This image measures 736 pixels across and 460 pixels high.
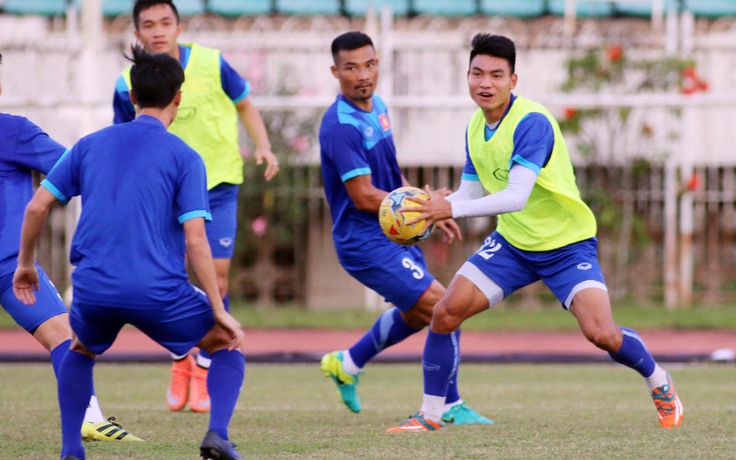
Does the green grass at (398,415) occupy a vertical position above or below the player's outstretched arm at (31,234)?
below

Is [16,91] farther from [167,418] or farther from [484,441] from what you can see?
[484,441]

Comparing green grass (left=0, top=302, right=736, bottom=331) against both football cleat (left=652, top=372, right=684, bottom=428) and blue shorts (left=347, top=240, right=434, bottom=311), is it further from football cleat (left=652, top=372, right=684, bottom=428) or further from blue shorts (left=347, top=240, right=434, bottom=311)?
football cleat (left=652, top=372, right=684, bottom=428)

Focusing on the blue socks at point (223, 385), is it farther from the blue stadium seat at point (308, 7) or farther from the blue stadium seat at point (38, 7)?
the blue stadium seat at point (38, 7)

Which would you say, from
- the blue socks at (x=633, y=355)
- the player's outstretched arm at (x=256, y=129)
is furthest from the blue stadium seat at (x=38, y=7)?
the blue socks at (x=633, y=355)

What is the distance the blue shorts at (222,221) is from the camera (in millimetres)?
8086

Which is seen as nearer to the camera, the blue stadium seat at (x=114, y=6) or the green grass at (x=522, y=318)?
the green grass at (x=522, y=318)

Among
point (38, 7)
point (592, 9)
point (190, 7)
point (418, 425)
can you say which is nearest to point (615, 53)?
point (592, 9)

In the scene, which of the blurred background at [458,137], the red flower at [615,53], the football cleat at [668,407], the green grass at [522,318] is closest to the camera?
the football cleat at [668,407]

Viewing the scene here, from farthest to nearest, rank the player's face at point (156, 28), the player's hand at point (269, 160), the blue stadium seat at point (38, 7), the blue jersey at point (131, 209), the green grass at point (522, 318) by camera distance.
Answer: the blue stadium seat at point (38, 7) → the green grass at point (522, 318) → the player's hand at point (269, 160) → the player's face at point (156, 28) → the blue jersey at point (131, 209)

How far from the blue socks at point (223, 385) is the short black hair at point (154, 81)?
3.54 ft

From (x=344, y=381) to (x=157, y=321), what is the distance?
280cm

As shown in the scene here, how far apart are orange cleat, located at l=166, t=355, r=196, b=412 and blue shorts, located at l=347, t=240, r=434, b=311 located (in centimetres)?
140

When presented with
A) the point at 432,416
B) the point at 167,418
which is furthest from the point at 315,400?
the point at 432,416

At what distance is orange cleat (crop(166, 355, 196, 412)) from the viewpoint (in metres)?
8.02
